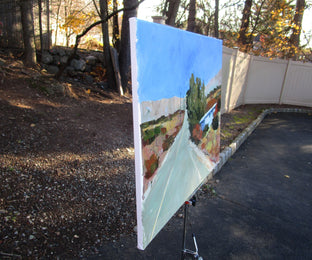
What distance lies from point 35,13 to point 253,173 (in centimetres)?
944

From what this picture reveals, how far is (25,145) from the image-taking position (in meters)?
3.68

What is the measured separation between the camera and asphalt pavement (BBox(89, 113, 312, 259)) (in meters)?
2.74

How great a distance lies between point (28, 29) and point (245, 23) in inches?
499

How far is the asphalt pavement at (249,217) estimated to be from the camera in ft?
9.00

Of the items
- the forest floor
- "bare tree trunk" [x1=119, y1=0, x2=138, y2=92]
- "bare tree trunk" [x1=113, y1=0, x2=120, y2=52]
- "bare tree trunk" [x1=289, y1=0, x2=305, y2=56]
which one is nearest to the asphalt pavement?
the forest floor

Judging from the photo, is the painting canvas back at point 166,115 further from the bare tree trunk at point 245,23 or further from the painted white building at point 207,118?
the bare tree trunk at point 245,23

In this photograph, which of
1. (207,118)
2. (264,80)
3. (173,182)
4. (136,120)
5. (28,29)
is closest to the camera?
(136,120)

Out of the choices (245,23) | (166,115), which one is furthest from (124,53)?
(245,23)

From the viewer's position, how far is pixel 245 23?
14.5m

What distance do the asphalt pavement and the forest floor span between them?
1.23 ft

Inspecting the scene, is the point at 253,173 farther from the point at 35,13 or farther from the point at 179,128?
the point at 35,13

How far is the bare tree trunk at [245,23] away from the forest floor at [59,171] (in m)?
12.0

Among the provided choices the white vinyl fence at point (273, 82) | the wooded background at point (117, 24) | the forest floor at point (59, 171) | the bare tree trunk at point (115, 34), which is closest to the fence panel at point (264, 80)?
the white vinyl fence at point (273, 82)

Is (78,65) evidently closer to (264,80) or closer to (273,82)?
(264,80)
